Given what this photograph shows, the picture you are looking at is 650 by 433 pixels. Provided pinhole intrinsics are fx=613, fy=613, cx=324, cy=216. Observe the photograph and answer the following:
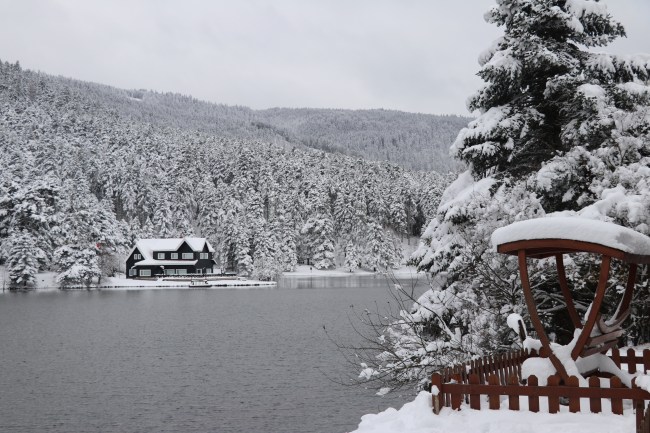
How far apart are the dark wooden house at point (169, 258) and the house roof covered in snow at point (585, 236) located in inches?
3781

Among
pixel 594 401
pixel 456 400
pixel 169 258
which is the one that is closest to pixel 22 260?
pixel 169 258

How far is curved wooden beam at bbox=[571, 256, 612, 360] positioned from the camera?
27.0 ft

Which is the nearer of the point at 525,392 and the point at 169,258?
the point at 525,392

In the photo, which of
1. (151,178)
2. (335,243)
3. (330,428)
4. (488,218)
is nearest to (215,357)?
(330,428)

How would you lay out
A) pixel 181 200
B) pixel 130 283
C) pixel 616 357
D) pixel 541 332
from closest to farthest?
pixel 541 332 → pixel 616 357 → pixel 130 283 → pixel 181 200

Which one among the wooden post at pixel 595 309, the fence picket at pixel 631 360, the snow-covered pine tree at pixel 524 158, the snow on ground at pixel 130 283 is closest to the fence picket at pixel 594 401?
the wooden post at pixel 595 309

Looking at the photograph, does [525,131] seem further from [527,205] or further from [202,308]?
[202,308]

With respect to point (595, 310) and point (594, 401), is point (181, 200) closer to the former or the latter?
point (595, 310)

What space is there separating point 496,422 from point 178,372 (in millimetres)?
22281

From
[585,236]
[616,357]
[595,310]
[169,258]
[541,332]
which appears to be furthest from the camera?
[169,258]

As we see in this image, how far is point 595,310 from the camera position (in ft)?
27.6

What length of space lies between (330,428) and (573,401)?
1191 cm

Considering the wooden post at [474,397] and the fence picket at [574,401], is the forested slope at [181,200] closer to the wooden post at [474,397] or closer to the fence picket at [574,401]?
the wooden post at [474,397]

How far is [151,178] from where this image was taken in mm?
130500
